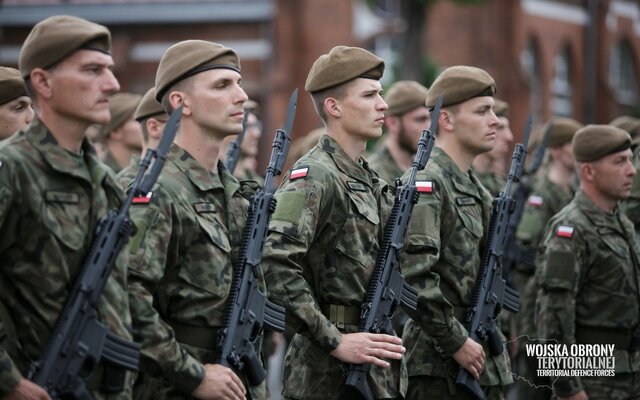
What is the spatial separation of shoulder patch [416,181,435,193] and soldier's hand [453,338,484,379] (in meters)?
0.86

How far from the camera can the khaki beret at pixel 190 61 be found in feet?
19.3

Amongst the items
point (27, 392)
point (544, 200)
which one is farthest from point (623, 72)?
point (27, 392)

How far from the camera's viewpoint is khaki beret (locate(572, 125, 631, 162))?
8688 mm

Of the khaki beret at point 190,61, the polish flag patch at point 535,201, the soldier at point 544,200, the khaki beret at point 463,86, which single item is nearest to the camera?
the khaki beret at point 190,61

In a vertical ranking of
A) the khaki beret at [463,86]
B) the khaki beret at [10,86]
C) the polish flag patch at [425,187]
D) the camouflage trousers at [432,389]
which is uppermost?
the khaki beret at [463,86]

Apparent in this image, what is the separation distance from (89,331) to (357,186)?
83.0 inches

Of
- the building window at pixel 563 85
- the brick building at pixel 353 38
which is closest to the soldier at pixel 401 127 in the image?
the brick building at pixel 353 38

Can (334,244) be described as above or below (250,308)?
above

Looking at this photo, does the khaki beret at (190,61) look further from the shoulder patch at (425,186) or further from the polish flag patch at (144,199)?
the shoulder patch at (425,186)

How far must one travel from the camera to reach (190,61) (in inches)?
232

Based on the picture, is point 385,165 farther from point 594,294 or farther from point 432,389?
point 432,389

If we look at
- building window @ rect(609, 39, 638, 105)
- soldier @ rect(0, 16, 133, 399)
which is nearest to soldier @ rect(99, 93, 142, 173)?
soldier @ rect(0, 16, 133, 399)

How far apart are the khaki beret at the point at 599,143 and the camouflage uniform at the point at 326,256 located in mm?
2680

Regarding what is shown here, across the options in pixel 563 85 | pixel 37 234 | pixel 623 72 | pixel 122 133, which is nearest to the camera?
pixel 37 234
